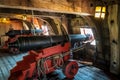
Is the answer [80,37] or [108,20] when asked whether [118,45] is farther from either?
[80,37]

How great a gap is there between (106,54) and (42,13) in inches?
107

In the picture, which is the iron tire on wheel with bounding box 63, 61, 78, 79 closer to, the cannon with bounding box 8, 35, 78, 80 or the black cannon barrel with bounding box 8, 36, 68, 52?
the cannon with bounding box 8, 35, 78, 80

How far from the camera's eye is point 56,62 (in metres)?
3.86

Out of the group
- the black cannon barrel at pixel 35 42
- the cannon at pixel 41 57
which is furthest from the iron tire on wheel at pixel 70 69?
the black cannon barrel at pixel 35 42

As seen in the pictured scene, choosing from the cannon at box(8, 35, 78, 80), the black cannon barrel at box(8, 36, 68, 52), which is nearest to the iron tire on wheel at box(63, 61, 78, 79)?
the cannon at box(8, 35, 78, 80)

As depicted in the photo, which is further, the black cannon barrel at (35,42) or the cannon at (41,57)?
the cannon at (41,57)

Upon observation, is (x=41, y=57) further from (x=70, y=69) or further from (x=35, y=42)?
(x=70, y=69)

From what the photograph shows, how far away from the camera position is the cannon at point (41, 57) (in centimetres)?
314

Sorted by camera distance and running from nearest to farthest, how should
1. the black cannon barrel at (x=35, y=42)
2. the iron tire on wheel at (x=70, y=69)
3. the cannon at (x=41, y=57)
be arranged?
1. the black cannon barrel at (x=35, y=42)
2. the cannon at (x=41, y=57)
3. the iron tire on wheel at (x=70, y=69)

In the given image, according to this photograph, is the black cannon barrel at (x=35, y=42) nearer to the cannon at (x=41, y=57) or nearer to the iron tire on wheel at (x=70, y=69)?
the cannon at (x=41, y=57)

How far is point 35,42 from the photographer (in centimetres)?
326

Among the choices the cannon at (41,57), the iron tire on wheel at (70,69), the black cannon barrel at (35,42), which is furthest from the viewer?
the iron tire on wheel at (70,69)

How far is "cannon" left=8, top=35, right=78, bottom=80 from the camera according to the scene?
10.3 feet

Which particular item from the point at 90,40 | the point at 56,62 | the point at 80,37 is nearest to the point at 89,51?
the point at 90,40
